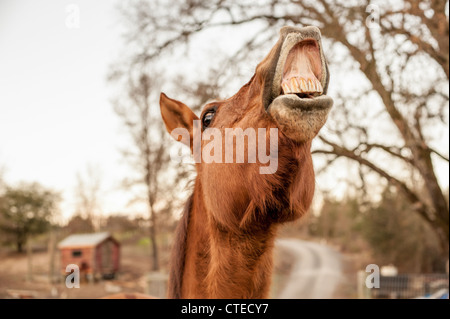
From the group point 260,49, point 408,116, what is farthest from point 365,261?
point 260,49

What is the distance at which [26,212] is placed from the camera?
2116 centimetres

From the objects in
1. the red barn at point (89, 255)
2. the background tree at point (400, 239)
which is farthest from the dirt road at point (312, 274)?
the red barn at point (89, 255)

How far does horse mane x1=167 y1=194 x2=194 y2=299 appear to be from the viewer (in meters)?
2.48

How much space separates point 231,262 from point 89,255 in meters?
17.6

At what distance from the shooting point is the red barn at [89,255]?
57.9ft

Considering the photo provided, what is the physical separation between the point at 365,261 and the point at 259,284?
963 inches

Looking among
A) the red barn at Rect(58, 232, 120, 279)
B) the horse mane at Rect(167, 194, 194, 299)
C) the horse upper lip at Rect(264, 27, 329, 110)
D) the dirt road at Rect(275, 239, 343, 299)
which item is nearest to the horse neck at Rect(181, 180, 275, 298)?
the horse mane at Rect(167, 194, 194, 299)

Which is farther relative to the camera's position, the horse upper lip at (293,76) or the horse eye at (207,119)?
the horse eye at (207,119)

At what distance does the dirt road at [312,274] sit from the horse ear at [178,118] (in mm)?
10865

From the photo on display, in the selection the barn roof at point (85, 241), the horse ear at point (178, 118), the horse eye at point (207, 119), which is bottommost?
the horse eye at point (207, 119)

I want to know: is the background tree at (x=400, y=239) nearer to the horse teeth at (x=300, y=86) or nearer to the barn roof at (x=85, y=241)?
the barn roof at (x=85, y=241)

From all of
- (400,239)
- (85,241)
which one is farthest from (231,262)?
(400,239)

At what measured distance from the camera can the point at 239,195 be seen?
72.1 inches
